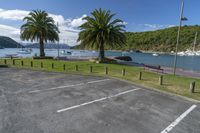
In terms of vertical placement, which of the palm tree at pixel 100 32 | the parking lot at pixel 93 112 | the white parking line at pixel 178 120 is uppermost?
the palm tree at pixel 100 32

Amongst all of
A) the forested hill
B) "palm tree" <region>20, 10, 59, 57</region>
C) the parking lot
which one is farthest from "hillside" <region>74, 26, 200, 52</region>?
the parking lot

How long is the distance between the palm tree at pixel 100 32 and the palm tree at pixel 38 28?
869 centimetres

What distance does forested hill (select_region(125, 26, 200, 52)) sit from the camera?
416 ft

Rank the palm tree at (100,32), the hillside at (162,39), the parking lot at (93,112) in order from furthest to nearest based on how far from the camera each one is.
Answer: the hillside at (162,39), the palm tree at (100,32), the parking lot at (93,112)

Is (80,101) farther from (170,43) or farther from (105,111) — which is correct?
(170,43)

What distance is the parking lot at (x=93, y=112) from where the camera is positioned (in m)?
5.06

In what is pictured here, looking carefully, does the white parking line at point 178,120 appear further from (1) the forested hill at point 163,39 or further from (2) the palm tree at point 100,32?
(1) the forested hill at point 163,39

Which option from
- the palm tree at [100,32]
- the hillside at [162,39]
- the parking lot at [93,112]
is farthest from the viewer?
the hillside at [162,39]

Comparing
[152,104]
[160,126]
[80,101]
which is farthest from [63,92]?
[160,126]

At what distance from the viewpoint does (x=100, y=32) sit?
26.5 metres

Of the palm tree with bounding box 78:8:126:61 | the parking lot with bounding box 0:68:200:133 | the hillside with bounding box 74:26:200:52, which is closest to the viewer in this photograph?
the parking lot with bounding box 0:68:200:133

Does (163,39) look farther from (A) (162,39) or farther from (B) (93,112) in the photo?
(B) (93,112)

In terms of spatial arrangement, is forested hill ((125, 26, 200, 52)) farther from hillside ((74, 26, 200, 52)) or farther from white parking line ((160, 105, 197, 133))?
white parking line ((160, 105, 197, 133))

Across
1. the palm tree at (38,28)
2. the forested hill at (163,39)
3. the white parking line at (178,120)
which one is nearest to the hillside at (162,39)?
the forested hill at (163,39)
